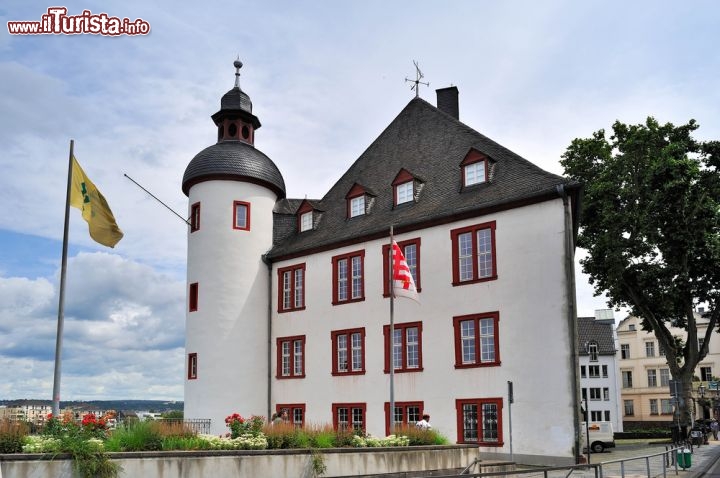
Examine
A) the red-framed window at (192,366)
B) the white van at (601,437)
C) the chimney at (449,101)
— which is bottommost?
the white van at (601,437)

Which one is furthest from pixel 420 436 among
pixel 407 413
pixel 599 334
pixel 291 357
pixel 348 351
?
pixel 599 334

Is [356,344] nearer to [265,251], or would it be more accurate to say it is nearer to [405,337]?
[405,337]

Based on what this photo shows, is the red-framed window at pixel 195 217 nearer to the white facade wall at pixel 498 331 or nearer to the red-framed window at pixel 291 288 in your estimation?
the red-framed window at pixel 291 288

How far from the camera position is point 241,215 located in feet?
113

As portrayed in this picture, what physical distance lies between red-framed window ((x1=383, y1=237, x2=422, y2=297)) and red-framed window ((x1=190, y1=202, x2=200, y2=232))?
10.0 metres

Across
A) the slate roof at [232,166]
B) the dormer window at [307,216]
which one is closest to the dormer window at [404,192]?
the dormer window at [307,216]

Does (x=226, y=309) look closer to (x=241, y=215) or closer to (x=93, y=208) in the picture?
(x=241, y=215)

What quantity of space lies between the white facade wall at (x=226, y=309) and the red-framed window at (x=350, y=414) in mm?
4575

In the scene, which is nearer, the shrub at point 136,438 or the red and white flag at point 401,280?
the shrub at point 136,438

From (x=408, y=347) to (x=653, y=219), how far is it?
15.3 m

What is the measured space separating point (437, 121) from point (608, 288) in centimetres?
1358

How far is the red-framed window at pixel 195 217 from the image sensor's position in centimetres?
3453

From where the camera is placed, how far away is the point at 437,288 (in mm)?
27219

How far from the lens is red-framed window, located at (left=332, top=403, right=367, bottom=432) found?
95.7ft
